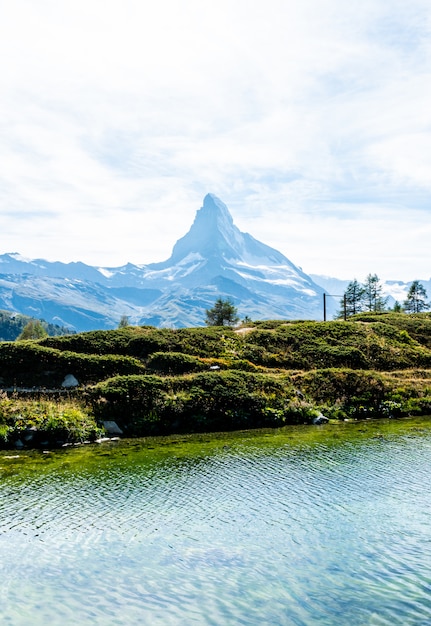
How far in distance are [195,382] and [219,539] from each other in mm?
27003

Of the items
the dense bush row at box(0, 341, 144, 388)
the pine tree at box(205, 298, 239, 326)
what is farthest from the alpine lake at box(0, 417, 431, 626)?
the pine tree at box(205, 298, 239, 326)

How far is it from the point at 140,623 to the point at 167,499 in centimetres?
909

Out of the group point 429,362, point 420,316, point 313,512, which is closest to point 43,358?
point 313,512

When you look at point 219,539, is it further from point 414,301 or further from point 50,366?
point 414,301

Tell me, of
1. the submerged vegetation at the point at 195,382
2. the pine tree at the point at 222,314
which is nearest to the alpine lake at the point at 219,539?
the submerged vegetation at the point at 195,382

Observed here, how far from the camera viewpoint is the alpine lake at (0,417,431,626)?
12.4 m

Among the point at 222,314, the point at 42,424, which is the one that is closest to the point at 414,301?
the point at 222,314

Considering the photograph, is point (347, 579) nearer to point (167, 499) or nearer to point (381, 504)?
point (381, 504)

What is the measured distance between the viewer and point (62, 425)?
114 ft

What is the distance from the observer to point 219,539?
54.6 feet

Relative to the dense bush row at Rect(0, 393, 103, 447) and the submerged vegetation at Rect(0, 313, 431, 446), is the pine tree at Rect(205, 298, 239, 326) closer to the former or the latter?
the submerged vegetation at Rect(0, 313, 431, 446)

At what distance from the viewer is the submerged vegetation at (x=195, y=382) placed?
125 feet

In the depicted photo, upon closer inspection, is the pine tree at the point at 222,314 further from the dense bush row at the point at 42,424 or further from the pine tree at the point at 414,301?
the dense bush row at the point at 42,424

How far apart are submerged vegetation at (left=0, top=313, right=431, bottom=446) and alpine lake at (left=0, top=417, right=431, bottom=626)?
8.89 meters
